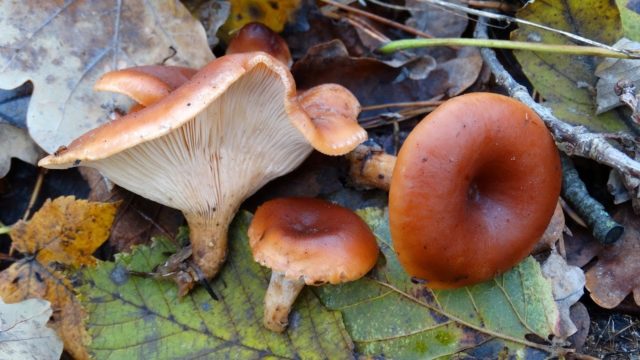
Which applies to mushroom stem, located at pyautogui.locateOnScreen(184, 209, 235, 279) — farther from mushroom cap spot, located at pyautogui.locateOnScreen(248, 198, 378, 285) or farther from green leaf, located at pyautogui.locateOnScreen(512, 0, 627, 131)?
green leaf, located at pyautogui.locateOnScreen(512, 0, 627, 131)

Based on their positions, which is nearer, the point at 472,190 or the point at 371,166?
the point at 472,190

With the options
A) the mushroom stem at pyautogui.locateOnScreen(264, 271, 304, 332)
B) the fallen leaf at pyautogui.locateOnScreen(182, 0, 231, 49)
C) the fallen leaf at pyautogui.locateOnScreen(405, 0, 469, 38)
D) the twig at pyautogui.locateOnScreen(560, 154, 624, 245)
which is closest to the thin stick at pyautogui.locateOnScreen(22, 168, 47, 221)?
the fallen leaf at pyautogui.locateOnScreen(182, 0, 231, 49)

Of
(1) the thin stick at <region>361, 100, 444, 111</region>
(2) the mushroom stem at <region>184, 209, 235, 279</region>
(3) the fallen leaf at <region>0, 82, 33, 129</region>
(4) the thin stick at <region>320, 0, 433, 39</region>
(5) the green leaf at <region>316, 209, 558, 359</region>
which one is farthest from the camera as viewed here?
(4) the thin stick at <region>320, 0, 433, 39</region>

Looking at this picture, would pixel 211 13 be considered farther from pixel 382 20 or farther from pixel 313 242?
pixel 313 242

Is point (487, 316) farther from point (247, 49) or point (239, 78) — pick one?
point (247, 49)

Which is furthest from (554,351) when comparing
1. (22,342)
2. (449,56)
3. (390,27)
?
(22,342)

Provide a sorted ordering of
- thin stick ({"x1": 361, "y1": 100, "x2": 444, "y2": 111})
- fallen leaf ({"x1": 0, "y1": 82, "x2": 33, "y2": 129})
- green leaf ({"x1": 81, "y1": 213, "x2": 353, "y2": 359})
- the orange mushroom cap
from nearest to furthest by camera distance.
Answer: the orange mushroom cap
green leaf ({"x1": 81, "y1": 213, "x2": 353, "y2": 359})
fallen leaf ({"x1": 0, "y1": 82, "x2": 33, "y2": 129})
thin stick ({"x1": 361, "y1": 100, "x2": 444, "y2": 111})

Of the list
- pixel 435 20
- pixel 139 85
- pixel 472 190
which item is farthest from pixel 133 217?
pixel 435 20

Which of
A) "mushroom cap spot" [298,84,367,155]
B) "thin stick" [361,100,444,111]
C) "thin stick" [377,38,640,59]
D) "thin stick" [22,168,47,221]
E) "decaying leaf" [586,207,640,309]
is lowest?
"decaying leaf" [586,207,640,309]
